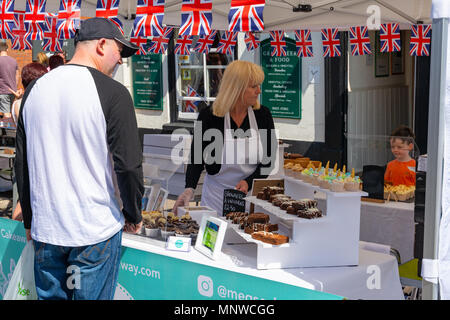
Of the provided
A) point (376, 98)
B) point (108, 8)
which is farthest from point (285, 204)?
point (376, 98)

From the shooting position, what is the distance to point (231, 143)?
4.16 meters

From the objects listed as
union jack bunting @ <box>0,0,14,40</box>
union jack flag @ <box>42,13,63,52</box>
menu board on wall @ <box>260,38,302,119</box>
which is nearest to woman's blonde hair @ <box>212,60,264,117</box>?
union jack bunting @ <box>0,0,14,40</box>

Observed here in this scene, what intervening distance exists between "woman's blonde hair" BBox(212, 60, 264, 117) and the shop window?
20.7 ft

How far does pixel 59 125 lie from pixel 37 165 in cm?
22

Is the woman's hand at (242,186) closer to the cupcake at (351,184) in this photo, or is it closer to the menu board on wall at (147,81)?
the cupcake at (351,184)

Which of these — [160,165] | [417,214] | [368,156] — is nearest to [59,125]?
[160,165]

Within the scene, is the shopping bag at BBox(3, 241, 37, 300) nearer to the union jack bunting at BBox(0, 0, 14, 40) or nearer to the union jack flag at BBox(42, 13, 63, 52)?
the union jack bunting at BBox(0, 0, 14, 40)

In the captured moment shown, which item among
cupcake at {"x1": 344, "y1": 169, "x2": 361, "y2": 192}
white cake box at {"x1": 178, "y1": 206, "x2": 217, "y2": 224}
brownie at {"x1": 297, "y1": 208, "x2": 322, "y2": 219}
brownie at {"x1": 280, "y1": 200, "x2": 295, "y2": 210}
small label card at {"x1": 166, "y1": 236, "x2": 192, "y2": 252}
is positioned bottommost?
small label card at {"x1": 166, "y1": 236, "x2": 192, "y2": 252}

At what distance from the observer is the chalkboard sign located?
3.56 meters

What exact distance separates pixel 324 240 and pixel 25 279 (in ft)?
5.15

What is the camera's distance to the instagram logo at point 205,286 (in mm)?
3043

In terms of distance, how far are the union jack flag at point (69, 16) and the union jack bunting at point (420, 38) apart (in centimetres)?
342

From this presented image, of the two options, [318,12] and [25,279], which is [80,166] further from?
[318,12]

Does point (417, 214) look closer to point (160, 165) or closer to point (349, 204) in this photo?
point (349, 204)
